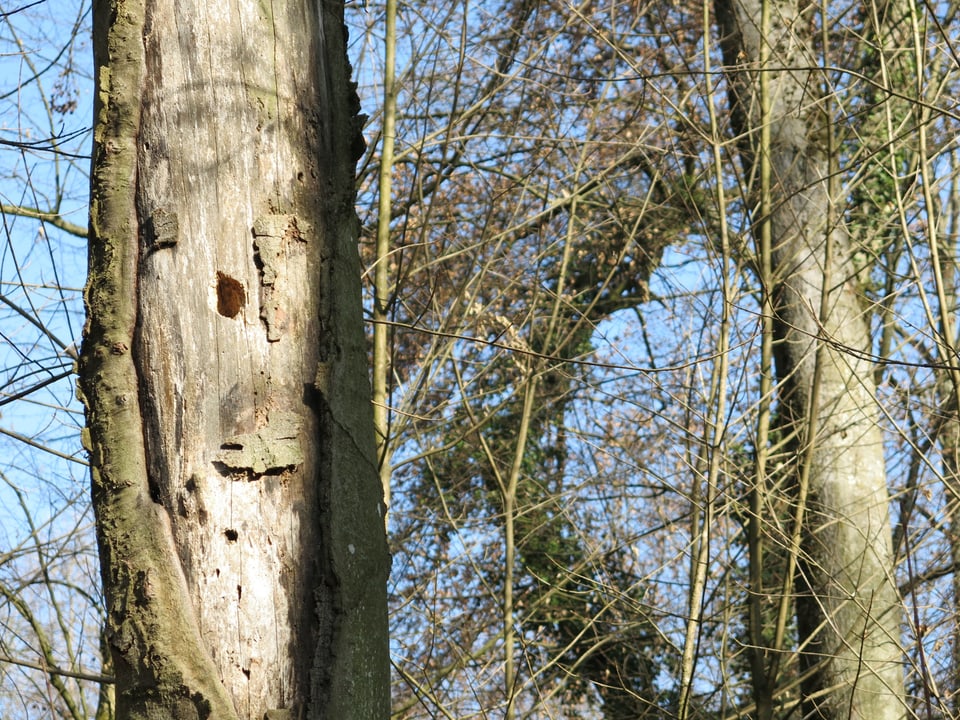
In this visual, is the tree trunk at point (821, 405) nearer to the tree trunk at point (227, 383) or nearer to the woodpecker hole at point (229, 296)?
the tree trunk at point (227, 383)

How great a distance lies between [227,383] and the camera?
64.5 inches

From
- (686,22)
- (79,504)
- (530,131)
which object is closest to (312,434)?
(79,504)

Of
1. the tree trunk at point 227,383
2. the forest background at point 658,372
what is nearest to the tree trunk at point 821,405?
the forest background at point 658,372

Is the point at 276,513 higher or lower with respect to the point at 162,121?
lower

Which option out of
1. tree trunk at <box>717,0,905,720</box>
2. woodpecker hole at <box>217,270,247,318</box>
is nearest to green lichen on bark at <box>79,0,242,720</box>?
woodpecker hole at <box>217,270,247,318</box>

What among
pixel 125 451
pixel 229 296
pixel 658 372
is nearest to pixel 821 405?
pixel 658 372

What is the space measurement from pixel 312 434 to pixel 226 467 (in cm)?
17

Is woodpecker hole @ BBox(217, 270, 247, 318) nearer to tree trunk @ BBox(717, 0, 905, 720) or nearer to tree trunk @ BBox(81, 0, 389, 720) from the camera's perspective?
tree trunk @ BBox(81, 0, 389, 720)

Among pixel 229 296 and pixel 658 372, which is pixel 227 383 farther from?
pixel 658 372

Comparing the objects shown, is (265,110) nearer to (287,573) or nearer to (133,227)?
(133,227)

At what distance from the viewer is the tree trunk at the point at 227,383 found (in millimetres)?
1558

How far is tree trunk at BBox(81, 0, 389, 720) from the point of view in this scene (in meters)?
1.56

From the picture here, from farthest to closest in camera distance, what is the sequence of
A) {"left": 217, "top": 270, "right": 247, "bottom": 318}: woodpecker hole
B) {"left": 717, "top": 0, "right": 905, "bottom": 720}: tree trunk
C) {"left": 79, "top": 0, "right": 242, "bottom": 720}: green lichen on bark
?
{"left": 717, "top": 0, "right": 905, "bottom": 720}: tree trunk < {"left": 217, "top": 270, "right": 247, "bottom": 318}: woodpecker hole < {"left": 79, "top": 0, "right": 242, "bottom": 720}: green lichen on bark

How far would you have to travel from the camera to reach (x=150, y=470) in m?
1.63
